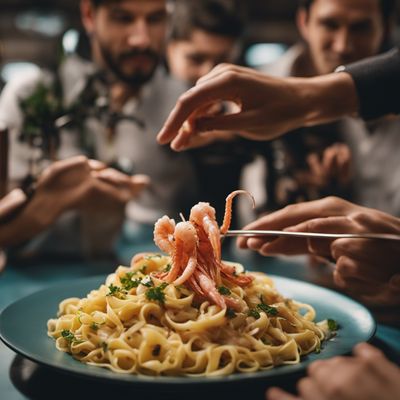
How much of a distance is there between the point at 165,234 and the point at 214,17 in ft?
9.09

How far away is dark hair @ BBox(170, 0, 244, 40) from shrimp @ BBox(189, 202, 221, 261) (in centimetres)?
272

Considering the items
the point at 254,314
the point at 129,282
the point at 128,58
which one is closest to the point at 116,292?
the point at 129,282

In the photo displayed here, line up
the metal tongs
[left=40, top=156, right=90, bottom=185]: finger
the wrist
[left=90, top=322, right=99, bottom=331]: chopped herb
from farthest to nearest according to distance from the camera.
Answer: [left=40, top=156, right=90, bottom=185]: finger, the wrist, [left=90, top=322, right=99, bottom=331]: chopped herb, the metal tongs

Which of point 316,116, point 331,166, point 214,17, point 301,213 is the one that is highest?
point 214,17

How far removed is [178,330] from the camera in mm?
1235

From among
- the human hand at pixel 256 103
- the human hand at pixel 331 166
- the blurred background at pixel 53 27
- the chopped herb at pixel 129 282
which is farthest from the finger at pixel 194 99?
the blurred background at pixel 53 27

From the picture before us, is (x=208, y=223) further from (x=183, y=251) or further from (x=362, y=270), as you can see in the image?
(x=362, y=270)

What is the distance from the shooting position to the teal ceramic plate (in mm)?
1007

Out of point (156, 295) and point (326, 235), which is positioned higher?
point (326, 235)

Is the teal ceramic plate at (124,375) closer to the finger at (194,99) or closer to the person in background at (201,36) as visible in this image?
the finger at (194,99)

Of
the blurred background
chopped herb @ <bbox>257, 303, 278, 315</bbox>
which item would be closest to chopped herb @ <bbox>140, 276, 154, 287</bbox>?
chopped herb @ <bbox>257, 303, 278, 315</bbox>

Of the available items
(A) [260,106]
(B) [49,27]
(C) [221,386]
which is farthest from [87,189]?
(B) [49,27]

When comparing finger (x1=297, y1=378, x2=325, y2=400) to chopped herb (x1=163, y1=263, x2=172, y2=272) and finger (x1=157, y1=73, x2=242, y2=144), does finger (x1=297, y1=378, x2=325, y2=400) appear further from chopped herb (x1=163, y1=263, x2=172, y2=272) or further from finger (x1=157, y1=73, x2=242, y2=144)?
finger (x1=157, y1=73, x2=242, y2=144)

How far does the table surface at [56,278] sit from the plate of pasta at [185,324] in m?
0.07
